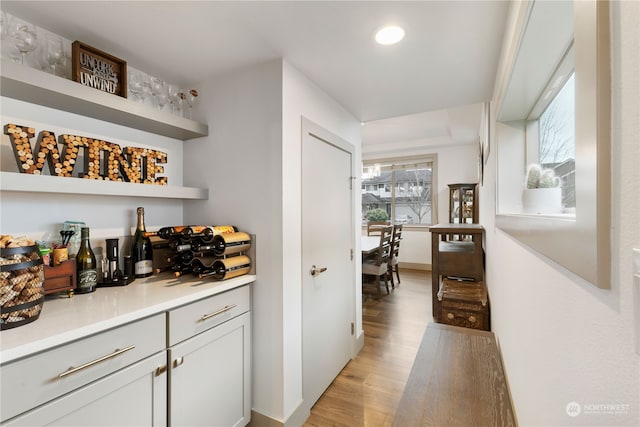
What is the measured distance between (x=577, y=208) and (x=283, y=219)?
1379 millimetres

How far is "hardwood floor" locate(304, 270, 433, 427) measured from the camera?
188 centimetres

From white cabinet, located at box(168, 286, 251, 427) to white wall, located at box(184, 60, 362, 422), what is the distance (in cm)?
10

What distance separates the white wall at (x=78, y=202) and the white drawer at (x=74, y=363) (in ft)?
2.53

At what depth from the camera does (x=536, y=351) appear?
0.88 metres

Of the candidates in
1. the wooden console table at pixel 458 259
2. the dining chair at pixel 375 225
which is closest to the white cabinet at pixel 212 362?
the wooden console table at pixel 458 259

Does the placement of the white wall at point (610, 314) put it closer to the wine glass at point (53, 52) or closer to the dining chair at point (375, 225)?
the wine glass at point (53, 52)

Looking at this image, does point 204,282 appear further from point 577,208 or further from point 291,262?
point 577,208

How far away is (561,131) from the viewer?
1.04 meters

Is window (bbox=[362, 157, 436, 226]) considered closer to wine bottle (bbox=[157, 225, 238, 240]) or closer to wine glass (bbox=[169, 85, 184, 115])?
wine glass (bbox=[169, 85, 184, 115])

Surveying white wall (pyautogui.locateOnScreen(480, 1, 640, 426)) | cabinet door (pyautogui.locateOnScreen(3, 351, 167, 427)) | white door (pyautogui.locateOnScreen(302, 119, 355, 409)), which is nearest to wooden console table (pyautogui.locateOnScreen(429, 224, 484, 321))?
white door (pyautogui.locateOnScreen(302, 119, 355, 409))

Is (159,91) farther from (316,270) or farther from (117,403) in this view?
(117,403)

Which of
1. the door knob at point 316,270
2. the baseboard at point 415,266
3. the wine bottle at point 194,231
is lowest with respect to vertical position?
the baseboard at point 415,266

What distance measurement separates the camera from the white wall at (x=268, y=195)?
1.67 meters

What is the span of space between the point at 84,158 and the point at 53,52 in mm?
543
